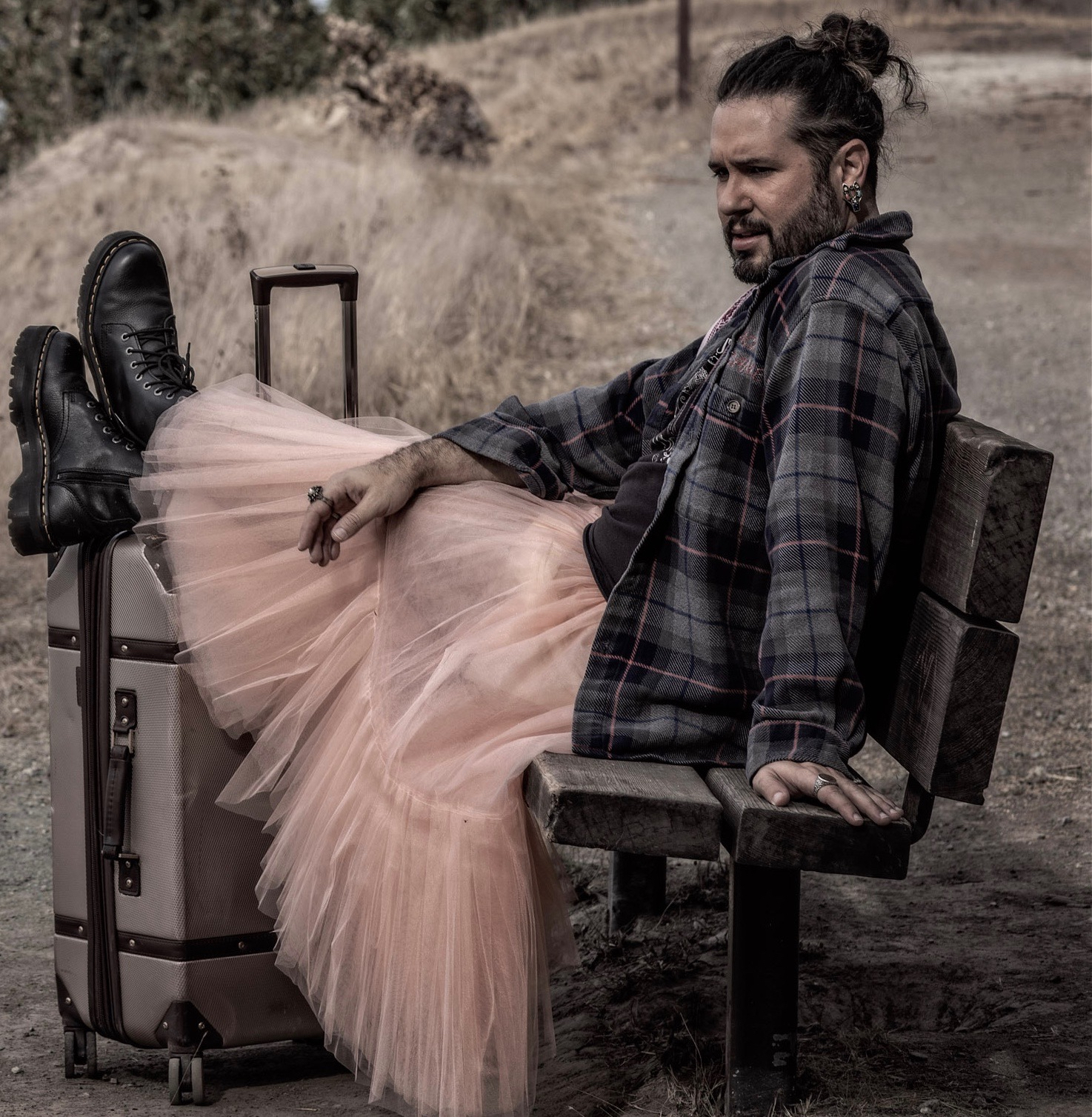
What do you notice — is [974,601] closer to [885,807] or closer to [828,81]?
[885,807]

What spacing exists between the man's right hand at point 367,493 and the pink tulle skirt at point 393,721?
5cm

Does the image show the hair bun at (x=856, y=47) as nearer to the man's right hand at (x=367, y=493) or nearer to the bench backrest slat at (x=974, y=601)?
the bench backrest slat at (x=974, y=601)

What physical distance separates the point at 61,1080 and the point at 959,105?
1460 cm

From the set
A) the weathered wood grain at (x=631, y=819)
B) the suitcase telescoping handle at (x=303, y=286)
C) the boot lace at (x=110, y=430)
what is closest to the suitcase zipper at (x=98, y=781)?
the boot lace at (x=110, y=430)

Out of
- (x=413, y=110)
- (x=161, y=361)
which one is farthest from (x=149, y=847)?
(x=413, y=110)

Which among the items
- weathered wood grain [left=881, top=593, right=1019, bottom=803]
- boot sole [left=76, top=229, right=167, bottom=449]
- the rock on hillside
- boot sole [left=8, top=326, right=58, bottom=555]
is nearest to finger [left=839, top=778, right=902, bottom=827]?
weathered wood grain [left=881, top=593, right=1019, bottom=803]

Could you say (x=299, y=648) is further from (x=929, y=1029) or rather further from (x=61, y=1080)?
(x=929, y=1029)

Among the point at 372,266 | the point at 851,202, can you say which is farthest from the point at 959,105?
the point at 851,202

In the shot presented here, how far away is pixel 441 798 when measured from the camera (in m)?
2.15

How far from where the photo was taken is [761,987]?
213 centimetres

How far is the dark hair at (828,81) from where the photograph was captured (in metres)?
2.20

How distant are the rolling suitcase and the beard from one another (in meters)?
1.19

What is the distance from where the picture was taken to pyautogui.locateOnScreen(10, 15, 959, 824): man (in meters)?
1.98

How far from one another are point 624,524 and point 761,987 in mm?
789
